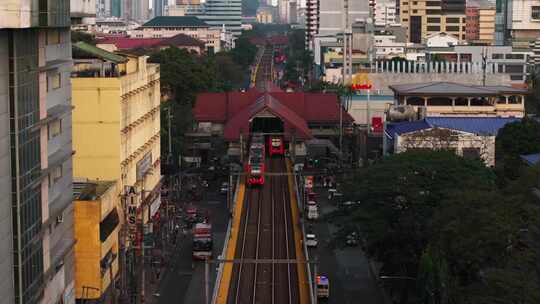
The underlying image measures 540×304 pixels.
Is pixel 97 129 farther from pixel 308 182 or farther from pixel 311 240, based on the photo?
pixel 308 182

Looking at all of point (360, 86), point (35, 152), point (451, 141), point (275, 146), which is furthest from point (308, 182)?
point (360, 86)

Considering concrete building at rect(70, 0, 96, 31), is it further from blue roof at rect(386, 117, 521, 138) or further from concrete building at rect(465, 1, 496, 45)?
concrete building at rect(465, 1, 496, 45)

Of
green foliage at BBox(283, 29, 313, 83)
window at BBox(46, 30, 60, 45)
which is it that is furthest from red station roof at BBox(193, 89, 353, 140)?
green foliage at BBox(283, 29, 313, 83)

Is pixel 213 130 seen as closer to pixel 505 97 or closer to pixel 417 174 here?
pixel 505 97

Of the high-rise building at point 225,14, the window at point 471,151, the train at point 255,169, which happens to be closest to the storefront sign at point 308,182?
the train at point 255,169

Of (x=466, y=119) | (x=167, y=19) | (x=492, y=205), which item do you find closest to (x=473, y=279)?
(x=492, y=205)

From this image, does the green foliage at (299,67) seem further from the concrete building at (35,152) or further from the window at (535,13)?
the concrete building at (35,152)
